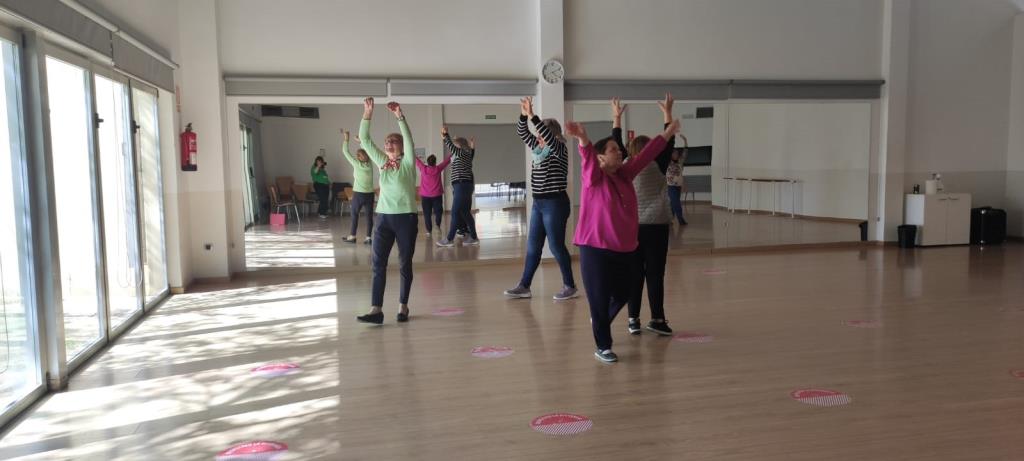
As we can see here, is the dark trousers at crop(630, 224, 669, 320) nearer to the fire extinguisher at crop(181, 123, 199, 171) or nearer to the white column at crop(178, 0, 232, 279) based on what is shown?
the fire extinguisher at crop(181, 123, 199, 171)

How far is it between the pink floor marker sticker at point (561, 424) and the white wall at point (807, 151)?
8755 mm

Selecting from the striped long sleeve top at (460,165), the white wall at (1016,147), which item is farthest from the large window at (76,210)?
the white wall at (1016,147)

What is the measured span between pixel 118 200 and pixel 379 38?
351cm

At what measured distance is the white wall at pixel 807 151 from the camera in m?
11.8

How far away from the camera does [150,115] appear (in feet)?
21.8

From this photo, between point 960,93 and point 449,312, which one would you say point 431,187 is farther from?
point 960,93

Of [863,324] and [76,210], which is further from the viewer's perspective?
[863,324]

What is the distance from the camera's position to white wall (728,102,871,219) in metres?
11.8

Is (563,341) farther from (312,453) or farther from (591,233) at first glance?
(312,453)

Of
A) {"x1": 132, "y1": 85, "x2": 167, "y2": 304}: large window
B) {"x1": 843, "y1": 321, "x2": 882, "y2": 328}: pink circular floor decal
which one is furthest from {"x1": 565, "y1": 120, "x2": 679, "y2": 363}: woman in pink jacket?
{"x1": 132, "y1": 85, "x2": 167, "y2": 304}: large window

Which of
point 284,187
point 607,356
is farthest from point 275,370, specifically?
point 284,187

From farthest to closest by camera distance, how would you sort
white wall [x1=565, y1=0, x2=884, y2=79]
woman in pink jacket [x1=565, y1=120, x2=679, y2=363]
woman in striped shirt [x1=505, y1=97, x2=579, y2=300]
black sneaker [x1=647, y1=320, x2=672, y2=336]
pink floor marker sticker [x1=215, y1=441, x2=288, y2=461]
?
white wall [x1=565, y1=0, x2=884, y2=79] < woman in striped shirt [x1=505, y1=97, x2=579, y2=300] < black sneaker [x1=647, y1=320, x2=672, y2=336] < woman in pink jacket [x1=565, y1=120, x2=679, y2=363] < pink floor marker sticker [x1=215, y1=441, x2=288, y2=461]

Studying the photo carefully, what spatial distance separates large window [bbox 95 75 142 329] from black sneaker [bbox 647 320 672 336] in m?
3.86

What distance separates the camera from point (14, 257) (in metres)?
3.93
